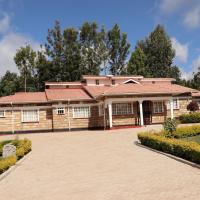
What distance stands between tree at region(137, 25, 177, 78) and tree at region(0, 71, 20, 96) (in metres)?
23.8

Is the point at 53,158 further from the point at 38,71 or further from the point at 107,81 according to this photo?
the point at 38,71

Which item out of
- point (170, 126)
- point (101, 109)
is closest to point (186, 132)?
point (170, 126)

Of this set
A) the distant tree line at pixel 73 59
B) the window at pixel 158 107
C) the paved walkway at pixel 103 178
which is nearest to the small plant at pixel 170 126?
the paved walkway at pixel 103 178

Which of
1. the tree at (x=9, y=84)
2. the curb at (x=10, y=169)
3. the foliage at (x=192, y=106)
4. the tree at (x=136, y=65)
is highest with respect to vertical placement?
the tree at (x=136, y=65)

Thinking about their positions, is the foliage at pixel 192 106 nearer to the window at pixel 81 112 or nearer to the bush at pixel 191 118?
the bush at pixel 191 118

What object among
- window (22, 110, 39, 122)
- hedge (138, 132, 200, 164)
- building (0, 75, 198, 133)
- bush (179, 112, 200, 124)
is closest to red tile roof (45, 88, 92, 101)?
building (0, 75, 198, 133)

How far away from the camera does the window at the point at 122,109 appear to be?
30300 millimetres

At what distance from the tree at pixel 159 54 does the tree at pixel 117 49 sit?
7.80 meters

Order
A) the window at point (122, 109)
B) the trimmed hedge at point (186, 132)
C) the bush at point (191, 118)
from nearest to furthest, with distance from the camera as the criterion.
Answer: the trimmed hedge at point (186, 132) → the window at point (122, 109) → the bush at point (191, 118)

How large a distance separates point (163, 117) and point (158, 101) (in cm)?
161

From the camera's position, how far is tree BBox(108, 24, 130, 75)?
54281 mm

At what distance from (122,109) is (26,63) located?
24304 mm

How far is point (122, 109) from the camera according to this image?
30484 mm

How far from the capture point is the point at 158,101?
31953 mm
